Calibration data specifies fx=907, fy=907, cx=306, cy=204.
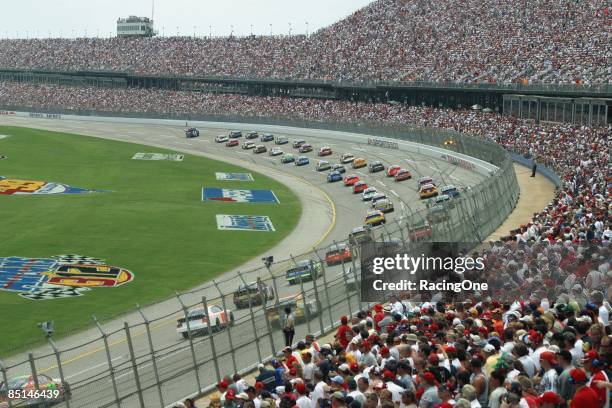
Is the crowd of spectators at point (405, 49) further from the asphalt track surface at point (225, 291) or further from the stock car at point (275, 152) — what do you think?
the stock car at point (275, 152)

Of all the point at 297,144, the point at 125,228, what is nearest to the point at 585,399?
the point at 125,228

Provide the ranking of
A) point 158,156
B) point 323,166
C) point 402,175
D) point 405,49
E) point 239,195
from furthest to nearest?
point 405,49
point 158,156
point 323,166
point 402,175
point 239,195

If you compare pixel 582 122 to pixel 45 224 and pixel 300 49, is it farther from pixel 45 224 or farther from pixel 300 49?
pixel 300 49

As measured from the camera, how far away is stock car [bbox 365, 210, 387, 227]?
56.4 m

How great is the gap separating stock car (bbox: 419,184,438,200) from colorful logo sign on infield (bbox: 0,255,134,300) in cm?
2630

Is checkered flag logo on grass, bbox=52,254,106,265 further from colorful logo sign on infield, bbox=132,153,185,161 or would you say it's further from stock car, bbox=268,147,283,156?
colorful logo sign on infield, bbox=132,153,185,161

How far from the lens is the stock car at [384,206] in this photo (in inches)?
2425

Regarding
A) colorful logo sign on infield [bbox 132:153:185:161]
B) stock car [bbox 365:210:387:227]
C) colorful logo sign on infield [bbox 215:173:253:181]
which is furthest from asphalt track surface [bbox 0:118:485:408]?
colorful logo sign on infield [bbox 132:153:185:161]

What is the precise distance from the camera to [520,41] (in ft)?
300

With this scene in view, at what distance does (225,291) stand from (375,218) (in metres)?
19.9

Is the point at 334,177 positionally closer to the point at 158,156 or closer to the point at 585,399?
the point at 158,156

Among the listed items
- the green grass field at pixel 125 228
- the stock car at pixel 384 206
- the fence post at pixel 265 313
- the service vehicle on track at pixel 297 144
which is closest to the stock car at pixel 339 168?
the green grass field at pixel 125 228

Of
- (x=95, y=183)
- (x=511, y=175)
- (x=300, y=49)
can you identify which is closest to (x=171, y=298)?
(x=511, y=175)

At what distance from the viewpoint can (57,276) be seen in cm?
4366
